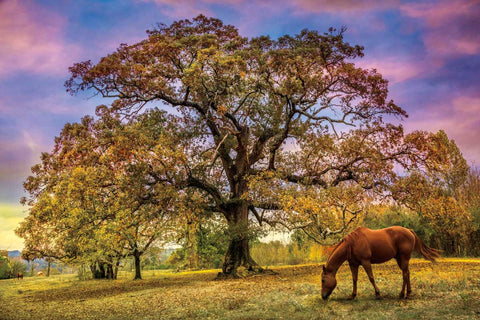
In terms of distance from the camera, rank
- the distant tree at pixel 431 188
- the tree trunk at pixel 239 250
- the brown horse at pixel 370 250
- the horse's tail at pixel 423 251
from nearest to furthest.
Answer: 1. the brown horse at pixel 370 250
2. the horse's tail at pixel 423 251
3. the distant tree at pixel 431 188
4. the tree trunk at pixel 239 250

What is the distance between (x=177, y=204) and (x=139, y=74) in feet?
21.3

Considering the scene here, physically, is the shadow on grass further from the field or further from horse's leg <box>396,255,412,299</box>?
horse's leg <box>396,255,412,299</box>

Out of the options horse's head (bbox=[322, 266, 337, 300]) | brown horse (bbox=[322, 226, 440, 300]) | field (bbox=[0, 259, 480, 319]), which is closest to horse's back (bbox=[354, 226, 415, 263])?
brown horse (bbox=[322, 226, 440, 300])

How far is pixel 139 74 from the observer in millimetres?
16625

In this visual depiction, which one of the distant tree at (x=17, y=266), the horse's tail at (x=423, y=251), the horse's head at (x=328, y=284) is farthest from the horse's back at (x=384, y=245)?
the distant tree at (x=17, y=266)

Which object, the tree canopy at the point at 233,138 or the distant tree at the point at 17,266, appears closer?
the tree canopy at the point at 233,138

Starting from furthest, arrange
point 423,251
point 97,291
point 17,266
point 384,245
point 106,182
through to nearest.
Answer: point 17,266, point 97,291, point 106,182, point 423,251, point 384,245

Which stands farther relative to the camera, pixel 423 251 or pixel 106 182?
pixel 106 182

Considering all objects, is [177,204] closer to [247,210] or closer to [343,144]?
[247,210]

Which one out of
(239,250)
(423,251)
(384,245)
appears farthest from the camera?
(239,250)

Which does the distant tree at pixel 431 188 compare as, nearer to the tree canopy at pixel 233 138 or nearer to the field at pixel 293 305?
the tree canopy at pixel 233 138

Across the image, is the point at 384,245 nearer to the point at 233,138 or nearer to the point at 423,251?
the point at 423,251

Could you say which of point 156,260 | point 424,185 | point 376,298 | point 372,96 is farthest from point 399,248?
point 156,260

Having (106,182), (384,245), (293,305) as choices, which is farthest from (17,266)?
(384,245)
